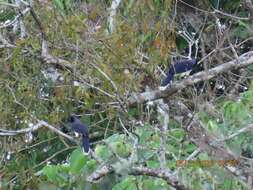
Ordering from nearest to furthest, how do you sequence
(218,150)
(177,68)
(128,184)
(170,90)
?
(218,150) < (128,184) < (170,90) < (177,68)

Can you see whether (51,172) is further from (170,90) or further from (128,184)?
(170,90)

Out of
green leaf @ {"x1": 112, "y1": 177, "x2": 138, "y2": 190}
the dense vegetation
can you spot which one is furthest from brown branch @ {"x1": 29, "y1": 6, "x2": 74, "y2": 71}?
green leaf @ {"x1": 112, "y1": 177, "x2": 138, "y2": 190}

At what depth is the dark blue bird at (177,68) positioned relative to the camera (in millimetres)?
3836

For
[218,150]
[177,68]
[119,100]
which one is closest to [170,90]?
[177,68]

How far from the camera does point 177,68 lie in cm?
394

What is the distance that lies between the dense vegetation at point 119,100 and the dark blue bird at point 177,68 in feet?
0.12

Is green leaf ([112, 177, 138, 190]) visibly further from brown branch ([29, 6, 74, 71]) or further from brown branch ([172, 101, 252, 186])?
brown branch ([29, 6, 74, 71])

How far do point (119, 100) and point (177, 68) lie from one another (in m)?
0.50

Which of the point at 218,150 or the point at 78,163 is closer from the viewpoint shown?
the point at 218,150

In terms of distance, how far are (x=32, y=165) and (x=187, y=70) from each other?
1.68 meters

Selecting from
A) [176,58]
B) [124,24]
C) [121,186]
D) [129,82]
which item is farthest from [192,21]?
[121,186]

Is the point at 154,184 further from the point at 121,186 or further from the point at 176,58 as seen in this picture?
the point at 176,58

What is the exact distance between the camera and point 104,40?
408cm
